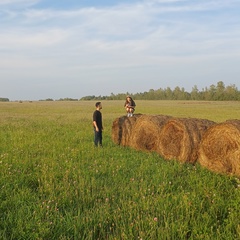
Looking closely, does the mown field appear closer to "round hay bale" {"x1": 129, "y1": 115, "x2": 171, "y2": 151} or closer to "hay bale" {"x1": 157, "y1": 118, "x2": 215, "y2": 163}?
"hay bale" {"x1": 157, "y1": 118, "x2": 215, "y2": 163}

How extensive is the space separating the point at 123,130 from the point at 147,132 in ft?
4.99

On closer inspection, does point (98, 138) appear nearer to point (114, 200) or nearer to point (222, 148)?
point (222, 148)

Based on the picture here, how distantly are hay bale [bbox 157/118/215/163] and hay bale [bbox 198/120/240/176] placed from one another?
1.28ft

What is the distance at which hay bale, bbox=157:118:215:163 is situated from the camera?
359 inches

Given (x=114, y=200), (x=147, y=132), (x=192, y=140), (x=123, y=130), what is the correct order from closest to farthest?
(x=114, y=200), (x=192, y=140), (x=147, y=132), (x=123, y=130)

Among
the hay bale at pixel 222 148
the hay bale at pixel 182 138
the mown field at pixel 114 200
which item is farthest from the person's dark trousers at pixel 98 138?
the hay bale at pixel 222 148

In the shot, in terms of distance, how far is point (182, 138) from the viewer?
944cm

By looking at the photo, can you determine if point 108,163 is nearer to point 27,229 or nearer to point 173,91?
point 27,229

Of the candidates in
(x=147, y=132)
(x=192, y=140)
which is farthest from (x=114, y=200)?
(x=147, y=132)

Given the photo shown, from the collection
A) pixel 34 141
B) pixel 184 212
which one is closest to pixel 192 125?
pixel 184 212

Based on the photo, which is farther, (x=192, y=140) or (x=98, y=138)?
(x=98, y=138)

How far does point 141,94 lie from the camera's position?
543 feet

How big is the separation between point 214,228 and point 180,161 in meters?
4.40

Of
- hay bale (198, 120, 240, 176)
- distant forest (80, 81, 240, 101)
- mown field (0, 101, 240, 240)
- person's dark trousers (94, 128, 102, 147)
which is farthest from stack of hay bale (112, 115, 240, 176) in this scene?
distant forest (80, 81, 240, 101)
